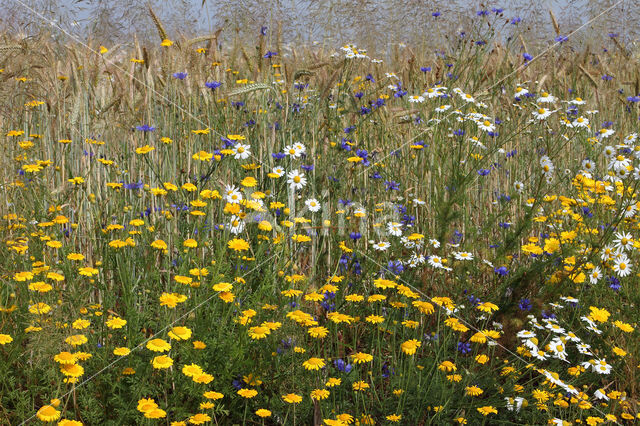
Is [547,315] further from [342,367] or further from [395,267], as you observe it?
[342,367]

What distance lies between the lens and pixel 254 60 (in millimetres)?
3785

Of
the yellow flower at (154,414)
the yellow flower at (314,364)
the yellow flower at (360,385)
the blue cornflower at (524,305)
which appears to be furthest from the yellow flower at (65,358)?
the blue cornflower at (524,305)

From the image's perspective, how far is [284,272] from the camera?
2.43m

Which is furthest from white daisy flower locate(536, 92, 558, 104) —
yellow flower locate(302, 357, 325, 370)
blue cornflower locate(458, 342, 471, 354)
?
yellow flower locate(302, 357, 325, 370)

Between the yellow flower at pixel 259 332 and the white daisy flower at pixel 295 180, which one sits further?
the white daisy flower at pixel 295 180

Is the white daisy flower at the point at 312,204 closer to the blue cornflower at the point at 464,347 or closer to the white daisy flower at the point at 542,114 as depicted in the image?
the blue cornflower at the point at 464,347

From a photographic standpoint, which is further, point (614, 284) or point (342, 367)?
point (614, 284)

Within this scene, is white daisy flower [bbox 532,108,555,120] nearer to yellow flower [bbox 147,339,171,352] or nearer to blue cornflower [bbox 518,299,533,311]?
blue cornflower [bbox 518,299,533,311]

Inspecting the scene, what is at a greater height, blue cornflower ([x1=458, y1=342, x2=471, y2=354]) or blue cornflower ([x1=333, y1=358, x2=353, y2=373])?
blue cornflower ([x1=333, y1=358, x2=353, y2=373])

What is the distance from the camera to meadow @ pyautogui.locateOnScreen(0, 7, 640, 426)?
1.89 m

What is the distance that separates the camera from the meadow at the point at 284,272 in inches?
74.5

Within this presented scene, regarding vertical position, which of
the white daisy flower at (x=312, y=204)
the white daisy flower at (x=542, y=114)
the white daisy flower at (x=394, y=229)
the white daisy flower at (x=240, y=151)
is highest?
the white daisy flower at (x=542, y=114)

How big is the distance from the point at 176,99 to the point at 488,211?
1.93m

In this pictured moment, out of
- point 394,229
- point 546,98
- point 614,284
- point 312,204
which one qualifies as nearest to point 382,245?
point 394,229
